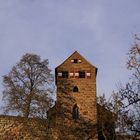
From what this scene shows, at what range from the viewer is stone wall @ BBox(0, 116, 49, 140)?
85.0ft

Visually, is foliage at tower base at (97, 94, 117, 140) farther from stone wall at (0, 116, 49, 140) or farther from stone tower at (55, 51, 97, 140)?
stone wall at (0, 116, 49, 140)

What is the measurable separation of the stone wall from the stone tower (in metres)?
2.52

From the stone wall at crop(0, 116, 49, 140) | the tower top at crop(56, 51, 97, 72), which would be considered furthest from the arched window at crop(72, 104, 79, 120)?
the stone wall at crop(0, 116, 49, 140)

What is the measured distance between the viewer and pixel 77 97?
3325cm

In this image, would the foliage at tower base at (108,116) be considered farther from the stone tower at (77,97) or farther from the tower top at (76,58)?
the tower top at (76,58)

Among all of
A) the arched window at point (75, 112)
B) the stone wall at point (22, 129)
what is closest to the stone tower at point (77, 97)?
the arched window at point (75, 112)

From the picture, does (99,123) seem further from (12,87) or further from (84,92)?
(12,87)

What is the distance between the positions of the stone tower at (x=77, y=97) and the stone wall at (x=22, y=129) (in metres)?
2.52

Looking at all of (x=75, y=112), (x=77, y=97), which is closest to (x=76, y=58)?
(x=77, y=97)

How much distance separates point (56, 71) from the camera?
1340 inches

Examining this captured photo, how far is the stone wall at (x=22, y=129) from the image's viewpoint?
2591 centimetres

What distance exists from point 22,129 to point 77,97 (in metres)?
7.51

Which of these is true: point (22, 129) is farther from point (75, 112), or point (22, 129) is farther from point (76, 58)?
point (76, 58)

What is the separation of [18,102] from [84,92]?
17.2 feet
